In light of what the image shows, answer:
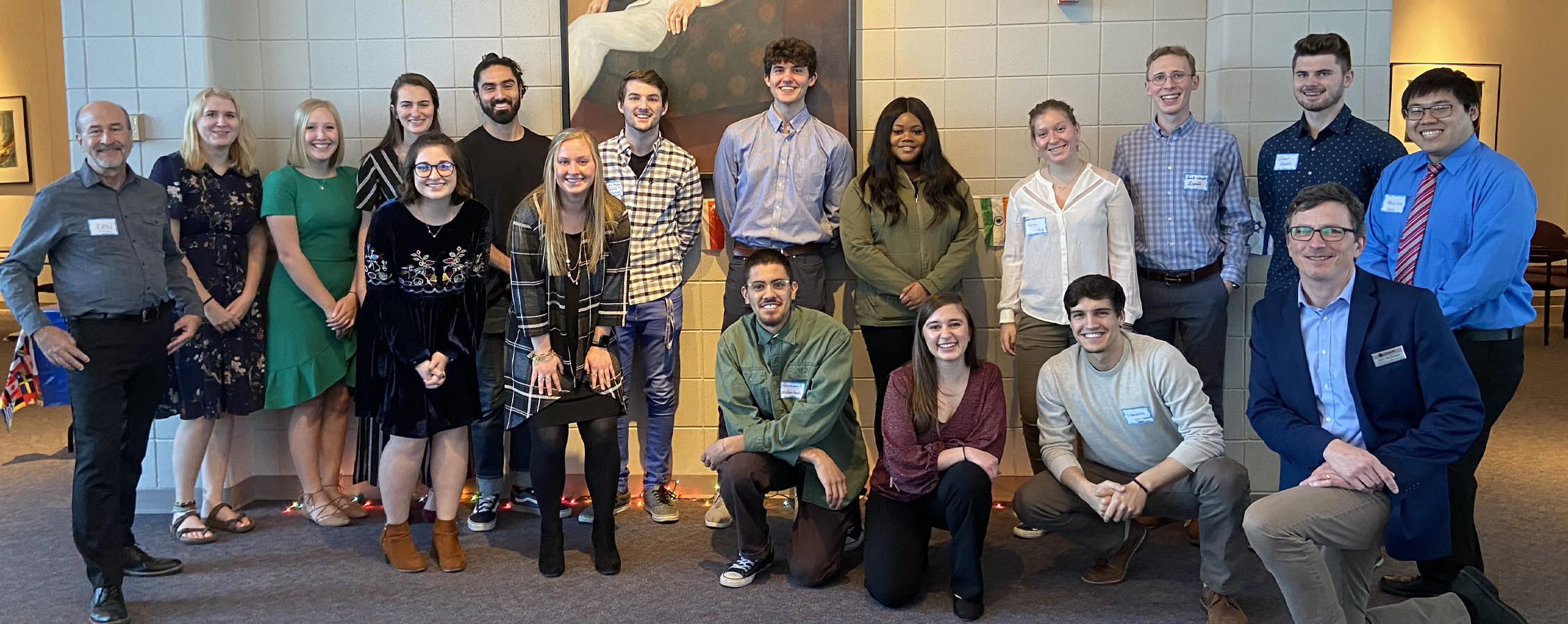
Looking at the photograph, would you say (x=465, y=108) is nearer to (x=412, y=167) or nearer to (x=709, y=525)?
(x=412, y=167)

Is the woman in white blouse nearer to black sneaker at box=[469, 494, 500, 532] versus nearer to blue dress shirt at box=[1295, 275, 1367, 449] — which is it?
blue dress shirt at box=[1295, 275, 1367, 449]

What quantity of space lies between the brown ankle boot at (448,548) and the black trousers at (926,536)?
1.33 m

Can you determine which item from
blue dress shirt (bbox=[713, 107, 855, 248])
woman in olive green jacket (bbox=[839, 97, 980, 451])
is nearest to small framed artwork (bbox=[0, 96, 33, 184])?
blue dress shirt (bbox=[713, 107, 855, 248])

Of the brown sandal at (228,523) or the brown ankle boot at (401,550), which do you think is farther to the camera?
the brown sandal at (228,523)

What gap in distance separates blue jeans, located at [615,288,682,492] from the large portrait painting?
2.16ft

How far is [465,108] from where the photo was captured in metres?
4.45

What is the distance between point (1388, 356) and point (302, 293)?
3.50 meters

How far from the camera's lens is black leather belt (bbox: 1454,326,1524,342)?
307cm

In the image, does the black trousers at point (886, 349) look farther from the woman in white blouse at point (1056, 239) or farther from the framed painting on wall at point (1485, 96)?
the framed painting on wall at point (1485, 96)

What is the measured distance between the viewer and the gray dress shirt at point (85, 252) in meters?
3.08

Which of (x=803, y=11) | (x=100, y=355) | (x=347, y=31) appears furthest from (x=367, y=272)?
(x=803, y=11)

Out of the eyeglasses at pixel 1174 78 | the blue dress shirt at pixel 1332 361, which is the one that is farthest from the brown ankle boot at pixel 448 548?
the eyeglasses at pixel 1174 78

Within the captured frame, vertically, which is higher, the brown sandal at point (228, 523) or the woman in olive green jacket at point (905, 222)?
the woman in olive green jacket at point (905, 222)

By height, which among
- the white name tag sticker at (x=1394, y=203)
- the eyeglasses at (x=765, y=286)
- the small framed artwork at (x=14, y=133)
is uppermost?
the small framed artwork at (x=14, y=133)
